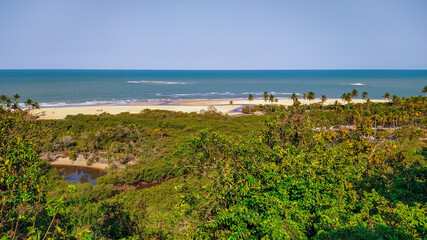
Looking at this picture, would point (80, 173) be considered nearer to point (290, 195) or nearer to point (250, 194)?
point (250, 194)

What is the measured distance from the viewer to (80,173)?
104 feet

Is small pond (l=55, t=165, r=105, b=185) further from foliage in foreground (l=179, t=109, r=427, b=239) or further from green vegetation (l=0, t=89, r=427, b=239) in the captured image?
foliage in foreground (l=179, t=109, r=427, b=239)

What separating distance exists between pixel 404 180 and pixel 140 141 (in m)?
33.7

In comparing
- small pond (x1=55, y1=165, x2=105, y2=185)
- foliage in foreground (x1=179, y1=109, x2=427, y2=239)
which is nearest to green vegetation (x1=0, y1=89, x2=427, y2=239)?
foliage in foreground (x1=179, y1=109, x2=427, y2=239)

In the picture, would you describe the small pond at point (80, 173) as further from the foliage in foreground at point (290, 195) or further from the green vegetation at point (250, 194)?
the foliage in foreground at point (290, 195)

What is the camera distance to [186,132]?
4144cm

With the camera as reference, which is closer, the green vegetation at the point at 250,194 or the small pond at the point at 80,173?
the green vegetation at the point at 250,194

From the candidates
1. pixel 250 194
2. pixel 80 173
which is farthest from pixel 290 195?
pixel 80 173

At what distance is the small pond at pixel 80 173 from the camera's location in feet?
98.7

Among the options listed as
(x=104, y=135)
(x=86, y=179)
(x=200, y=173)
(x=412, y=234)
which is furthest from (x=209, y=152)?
(x=104, y=135)

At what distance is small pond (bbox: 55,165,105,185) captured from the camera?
30078mm

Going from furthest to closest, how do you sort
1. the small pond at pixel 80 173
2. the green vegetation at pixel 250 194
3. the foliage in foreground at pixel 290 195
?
the small pond at pixel 80 173 → the foliage in foreground at pixel 290 195 → the green vegetation at pixel 250 194

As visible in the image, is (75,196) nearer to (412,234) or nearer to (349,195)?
(349,195)

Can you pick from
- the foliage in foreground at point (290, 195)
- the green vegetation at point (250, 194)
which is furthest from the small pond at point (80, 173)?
the foliage in foreground at point (290, 195)
